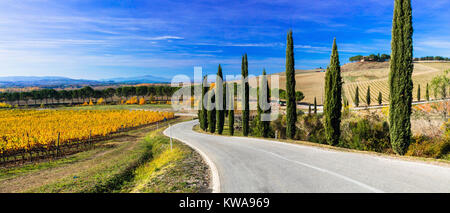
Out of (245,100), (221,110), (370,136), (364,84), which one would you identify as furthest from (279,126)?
(364,84)

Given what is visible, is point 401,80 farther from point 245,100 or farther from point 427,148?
point 245,100

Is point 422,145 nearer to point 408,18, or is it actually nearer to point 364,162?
point 364,162

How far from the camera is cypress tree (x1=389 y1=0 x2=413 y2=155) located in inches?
468

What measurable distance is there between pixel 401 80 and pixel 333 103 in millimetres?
4962

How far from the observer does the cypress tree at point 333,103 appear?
1655 centimetres

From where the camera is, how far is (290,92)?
21484mm

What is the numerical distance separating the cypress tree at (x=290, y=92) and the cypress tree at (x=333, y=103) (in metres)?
4.20

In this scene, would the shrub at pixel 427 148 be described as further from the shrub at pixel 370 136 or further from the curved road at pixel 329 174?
the curved road at pixel 329 174

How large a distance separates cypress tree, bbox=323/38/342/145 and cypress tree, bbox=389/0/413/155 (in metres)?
4.25

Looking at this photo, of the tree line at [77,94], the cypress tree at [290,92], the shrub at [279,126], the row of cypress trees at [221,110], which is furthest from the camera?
the tree line at [77,94]

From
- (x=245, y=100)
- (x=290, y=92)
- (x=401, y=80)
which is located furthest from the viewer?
(x=245, y=100)

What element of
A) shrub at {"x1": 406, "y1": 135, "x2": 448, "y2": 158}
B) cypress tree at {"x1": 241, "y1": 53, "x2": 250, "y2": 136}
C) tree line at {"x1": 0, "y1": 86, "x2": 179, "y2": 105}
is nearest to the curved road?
shrub at {"x1": 406, "y1": 135, "x2": 448, "y2": 158}

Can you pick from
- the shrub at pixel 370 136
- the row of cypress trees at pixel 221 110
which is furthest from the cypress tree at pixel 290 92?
the shrub at pixel 370 136

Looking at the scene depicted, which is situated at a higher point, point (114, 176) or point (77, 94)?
point (77, 94)
